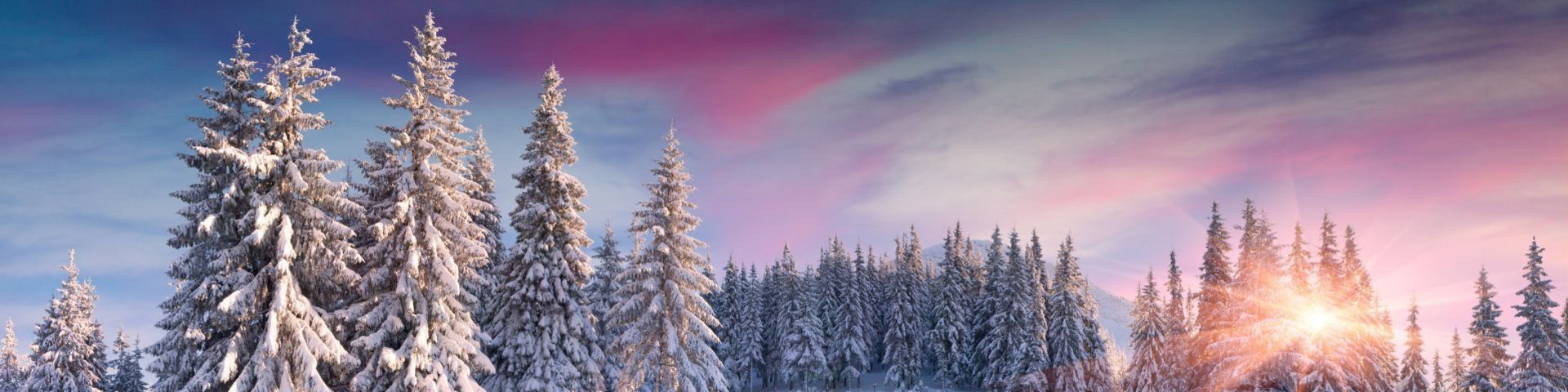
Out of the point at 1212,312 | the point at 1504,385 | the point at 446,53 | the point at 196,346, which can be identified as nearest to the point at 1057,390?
the point at 1212,312

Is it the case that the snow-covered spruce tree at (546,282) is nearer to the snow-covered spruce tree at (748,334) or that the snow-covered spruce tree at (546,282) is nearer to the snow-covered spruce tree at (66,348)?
the snow-covered spruce tree at (66,348)

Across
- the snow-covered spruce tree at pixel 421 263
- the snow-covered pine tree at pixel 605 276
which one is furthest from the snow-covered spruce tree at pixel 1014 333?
the snow-covered spruce tree at pixel 421 263

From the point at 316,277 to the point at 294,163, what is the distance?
338cm

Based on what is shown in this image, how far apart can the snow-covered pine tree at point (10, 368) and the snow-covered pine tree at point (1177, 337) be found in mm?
84797

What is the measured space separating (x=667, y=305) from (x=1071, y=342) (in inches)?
1680

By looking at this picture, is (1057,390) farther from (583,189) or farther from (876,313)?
(583,189)

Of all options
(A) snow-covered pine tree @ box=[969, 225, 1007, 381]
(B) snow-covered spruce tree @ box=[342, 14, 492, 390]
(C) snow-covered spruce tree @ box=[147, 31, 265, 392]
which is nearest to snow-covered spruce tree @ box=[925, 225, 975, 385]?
(A) snow-covered pine tree @ box=[969, 225, 1007, 381]

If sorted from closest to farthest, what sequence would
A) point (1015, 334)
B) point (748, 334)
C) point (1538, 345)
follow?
point (1538, 345), point (1015, 334), point (748, 334)

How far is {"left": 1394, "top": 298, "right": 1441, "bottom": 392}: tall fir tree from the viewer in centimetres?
5909

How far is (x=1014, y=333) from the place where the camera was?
66.1m

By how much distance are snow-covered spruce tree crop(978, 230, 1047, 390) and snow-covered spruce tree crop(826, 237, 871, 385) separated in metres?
13.0

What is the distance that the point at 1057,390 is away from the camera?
2514 inches

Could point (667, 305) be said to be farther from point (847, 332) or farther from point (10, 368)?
point (10, 368)

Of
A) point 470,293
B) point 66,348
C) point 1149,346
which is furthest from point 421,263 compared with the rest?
point 1149,346
